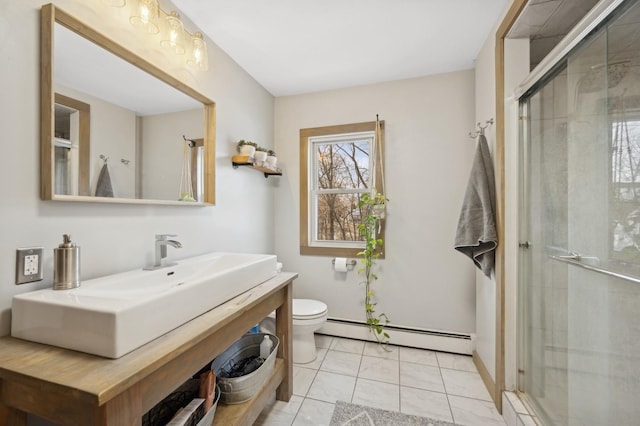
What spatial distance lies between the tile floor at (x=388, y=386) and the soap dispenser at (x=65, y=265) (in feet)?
3.88

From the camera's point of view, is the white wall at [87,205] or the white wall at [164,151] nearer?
the white wall at [87,205]

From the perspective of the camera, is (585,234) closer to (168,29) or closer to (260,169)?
(260,169)

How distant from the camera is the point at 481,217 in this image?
1.75 metres

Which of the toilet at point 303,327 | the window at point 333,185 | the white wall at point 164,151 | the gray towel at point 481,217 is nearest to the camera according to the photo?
the white wall at point 164,151

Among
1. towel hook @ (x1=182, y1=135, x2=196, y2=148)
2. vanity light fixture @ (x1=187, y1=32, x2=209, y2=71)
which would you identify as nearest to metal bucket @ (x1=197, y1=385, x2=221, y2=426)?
towel hook @ (x1=182, y1=135, x2=196, y2=148)

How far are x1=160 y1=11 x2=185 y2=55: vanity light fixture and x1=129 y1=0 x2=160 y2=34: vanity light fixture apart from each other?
0.07 m

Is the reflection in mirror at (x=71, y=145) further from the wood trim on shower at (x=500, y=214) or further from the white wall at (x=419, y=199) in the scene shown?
the wood trim on shower at (x=500, y=214)

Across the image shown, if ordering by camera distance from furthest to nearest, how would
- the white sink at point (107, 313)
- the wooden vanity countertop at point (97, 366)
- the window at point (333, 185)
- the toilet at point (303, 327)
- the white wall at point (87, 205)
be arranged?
the window at point (333, 185) → the toilet at point (303, 327) → the white wall at point (87, 205) → the white sink at point (107, 313) → the wooden vanity countertop at point (97, 366)

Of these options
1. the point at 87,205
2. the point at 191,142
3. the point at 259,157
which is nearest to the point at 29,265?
the point at 87,205

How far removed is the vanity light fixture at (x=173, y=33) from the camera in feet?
4.56

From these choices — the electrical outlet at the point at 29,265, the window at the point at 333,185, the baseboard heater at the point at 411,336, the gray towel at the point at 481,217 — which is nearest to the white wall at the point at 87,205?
the electrical outlet at the point at 29,265

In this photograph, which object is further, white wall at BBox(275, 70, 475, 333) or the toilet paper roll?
the toilet paper roll

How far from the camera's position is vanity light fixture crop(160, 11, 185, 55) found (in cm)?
139

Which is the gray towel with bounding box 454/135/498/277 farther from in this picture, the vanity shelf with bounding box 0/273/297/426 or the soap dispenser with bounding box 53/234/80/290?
the soap dispenser with bounding box 53/234/80/290
